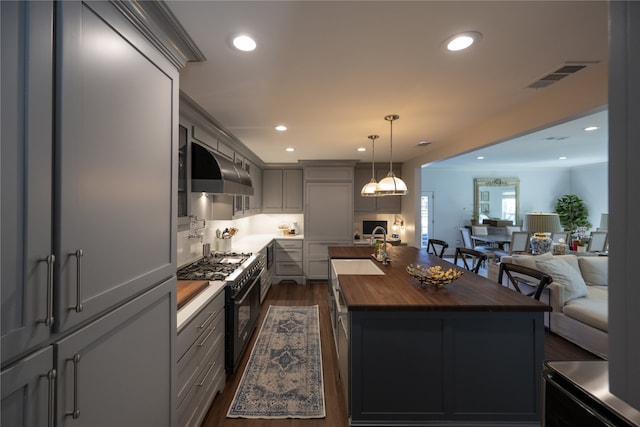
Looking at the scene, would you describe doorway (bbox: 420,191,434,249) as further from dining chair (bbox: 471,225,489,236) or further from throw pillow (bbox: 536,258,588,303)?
throw pillow (bbox: 536,258,588,303)

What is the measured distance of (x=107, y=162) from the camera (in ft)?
2.97

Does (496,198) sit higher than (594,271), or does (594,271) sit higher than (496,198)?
(496,198)

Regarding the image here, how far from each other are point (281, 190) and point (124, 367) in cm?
476

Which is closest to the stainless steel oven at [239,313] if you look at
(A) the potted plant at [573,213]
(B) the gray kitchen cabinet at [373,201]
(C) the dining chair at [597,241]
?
(B) the gray kitchen cabinet at [373,201]

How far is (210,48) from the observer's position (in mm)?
1508

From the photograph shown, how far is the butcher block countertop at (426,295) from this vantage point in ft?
5.48

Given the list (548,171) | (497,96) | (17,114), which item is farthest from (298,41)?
(548,171)

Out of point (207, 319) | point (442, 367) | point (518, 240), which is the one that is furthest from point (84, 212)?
point (518, 240)

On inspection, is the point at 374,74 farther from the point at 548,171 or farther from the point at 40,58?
the point at 548,171

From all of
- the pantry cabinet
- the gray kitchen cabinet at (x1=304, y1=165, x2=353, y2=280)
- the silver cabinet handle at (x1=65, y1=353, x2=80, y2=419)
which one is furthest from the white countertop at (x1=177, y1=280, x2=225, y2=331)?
the gray kitchen cabinet at (x1=304, y1=165, x2=353, y2=280)

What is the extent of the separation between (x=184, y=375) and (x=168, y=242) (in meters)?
0.86

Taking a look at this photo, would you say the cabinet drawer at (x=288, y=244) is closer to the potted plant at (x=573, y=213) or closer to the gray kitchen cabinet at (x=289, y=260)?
the gray kitchen cabinet at (x=289, y=260)

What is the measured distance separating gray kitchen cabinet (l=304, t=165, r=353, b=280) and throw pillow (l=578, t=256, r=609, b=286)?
11.2 ft

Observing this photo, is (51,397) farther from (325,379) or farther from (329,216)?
(329,216)
